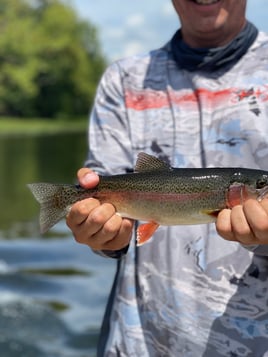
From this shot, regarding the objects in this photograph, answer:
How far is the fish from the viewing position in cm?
321

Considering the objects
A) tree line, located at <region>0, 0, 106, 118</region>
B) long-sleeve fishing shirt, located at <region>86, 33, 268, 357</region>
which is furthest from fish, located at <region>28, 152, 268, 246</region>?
tree line, located at <region>0, 0, 106, 118</region>

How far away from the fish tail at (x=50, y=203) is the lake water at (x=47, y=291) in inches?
197

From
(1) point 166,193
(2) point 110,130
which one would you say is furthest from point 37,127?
(1) point 166,193

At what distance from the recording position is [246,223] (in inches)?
116

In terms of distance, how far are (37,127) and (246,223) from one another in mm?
73012

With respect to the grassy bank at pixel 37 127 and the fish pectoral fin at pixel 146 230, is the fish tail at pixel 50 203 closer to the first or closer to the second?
the fish pectoral fin at pixel 146 230

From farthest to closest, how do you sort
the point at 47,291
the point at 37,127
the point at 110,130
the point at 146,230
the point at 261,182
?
the point at 37,127, the point at 47,291, the point at 110,130, the point at 146,230, the point at 261,182

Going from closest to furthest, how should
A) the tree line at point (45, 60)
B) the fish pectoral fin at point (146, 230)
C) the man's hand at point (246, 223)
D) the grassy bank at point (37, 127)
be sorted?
the man's hand at point (246, 223) < the fish pectoral fin at point (146, 230) < the grassy bank at point (37, 127) < the tree line at point (45, 60)

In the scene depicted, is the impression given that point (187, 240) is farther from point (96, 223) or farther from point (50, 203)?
point (50, 203)

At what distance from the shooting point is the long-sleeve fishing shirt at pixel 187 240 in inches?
135

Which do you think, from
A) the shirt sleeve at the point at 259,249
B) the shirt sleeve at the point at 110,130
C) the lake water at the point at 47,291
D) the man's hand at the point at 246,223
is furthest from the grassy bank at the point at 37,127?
the man's hand at the point at 246,223

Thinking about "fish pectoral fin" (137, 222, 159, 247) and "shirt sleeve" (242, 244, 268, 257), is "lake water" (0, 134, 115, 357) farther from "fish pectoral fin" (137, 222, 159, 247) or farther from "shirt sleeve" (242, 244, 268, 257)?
"shirt sleeve" (242, 244, 268, 257)

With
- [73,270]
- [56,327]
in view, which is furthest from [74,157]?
[56,327]

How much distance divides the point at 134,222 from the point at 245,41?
1.14 meters
